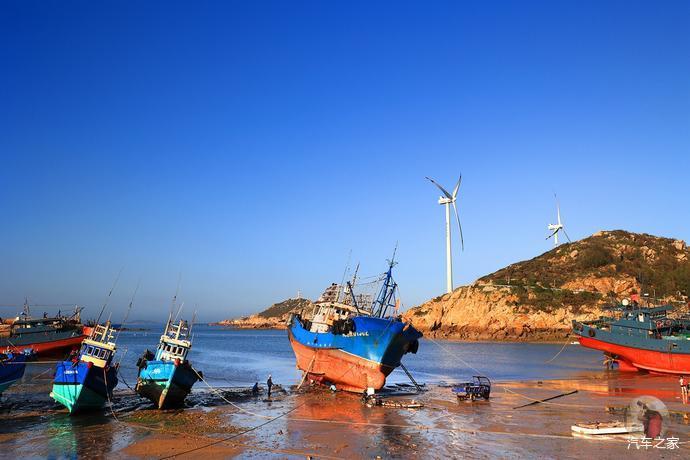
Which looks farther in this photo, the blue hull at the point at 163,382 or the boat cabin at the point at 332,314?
the boat cabin at the point at 332,314

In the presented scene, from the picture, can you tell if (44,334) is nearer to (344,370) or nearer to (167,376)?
(167,376)

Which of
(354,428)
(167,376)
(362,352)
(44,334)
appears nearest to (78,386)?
(167,376)

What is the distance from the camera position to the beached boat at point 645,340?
4966cm

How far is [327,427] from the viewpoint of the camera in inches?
1023

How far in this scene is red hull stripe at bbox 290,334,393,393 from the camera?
37969 mm

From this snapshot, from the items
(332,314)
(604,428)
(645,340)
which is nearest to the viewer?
(604,428)

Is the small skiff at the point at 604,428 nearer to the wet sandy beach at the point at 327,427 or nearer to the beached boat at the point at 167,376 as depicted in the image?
the wet sandy beach at the point at 327,427

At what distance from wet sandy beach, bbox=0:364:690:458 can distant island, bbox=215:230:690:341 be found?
86702 mm

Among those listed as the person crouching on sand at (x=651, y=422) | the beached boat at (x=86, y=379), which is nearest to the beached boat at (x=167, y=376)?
the beached boat at (x=86, y=379)

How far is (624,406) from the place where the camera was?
31328mm

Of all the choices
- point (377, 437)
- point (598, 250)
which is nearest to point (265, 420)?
point (377, 437)

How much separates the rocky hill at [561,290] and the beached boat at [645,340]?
54.5m

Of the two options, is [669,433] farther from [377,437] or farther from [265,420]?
[265,420]

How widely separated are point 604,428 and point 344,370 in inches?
830
